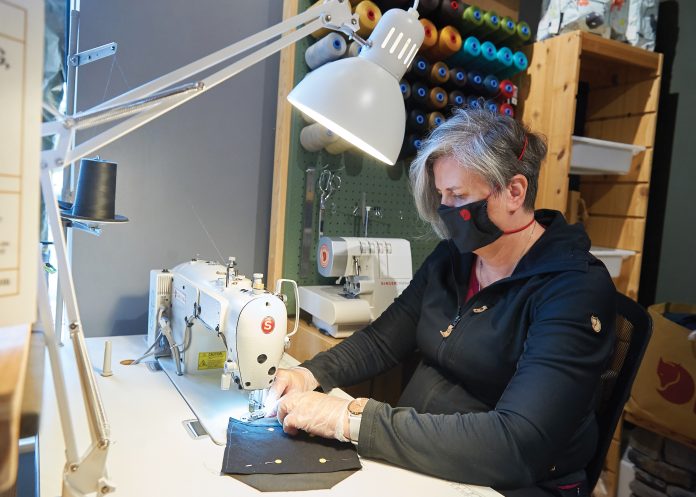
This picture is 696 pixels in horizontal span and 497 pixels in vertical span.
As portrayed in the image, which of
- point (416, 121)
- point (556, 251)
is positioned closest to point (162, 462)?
point (556, 251)

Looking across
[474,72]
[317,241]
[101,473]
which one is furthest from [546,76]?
[101,473]

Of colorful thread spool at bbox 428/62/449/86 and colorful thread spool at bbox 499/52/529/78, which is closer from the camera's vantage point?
colorful thread spool at bbox 428/62/449/86

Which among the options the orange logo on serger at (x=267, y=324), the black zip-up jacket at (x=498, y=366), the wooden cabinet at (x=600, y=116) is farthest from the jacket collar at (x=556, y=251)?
the wooden cabinet at (x=600, y=116)

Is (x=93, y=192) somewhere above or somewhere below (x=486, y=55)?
below

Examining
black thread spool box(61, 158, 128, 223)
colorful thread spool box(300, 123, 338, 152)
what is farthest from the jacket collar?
black thread spool box(61, 158, 128, 223)

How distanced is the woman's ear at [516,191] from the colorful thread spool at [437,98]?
32.2 inches

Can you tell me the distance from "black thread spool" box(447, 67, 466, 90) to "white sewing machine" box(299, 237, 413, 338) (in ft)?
2.37

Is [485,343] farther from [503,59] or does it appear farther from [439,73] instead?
[503,59]

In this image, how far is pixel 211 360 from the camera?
1480mm

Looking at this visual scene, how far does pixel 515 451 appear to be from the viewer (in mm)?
1019

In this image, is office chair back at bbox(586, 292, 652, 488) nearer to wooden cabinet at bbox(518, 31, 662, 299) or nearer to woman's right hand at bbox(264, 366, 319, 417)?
woman's right hand at bbox(264, 366, 319, 417)

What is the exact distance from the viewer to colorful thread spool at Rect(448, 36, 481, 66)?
2.06 meters

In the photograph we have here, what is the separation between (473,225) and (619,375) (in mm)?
505

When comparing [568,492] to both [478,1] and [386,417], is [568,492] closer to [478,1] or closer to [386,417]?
[386,417]
